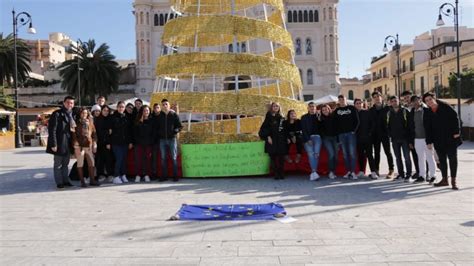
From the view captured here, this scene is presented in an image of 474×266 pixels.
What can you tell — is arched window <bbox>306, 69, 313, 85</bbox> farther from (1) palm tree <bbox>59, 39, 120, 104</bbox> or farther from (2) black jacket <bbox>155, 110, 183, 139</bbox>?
(2) black jacket <bbox>155, 110, 183, 139</bbox>

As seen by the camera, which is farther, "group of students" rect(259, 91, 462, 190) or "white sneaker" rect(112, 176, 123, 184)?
"white sneaker" rect(112, 176, 123, 184)

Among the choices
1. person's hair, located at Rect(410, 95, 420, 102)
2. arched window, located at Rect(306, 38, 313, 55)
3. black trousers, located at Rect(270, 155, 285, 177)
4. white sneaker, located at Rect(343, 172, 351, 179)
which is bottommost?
white sneaker, located at Rect(343, 172, 351, 179)

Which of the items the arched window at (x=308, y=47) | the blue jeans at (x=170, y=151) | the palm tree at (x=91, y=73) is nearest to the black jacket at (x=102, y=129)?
the blue jeans at (x=170, y=151)

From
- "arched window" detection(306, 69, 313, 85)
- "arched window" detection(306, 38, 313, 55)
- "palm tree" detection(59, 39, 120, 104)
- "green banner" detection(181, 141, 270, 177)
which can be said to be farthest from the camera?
"arched window" detection(306, 69, 313, 85)

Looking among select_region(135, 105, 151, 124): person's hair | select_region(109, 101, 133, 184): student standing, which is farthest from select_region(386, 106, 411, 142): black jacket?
select_region(109, 101, 133, 184): student standing

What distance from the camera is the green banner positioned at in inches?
406

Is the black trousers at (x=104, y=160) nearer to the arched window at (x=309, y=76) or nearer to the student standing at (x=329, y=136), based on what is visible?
the student standing at (x=329, y=136)

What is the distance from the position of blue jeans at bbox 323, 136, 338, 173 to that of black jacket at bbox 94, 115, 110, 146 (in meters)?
4.94

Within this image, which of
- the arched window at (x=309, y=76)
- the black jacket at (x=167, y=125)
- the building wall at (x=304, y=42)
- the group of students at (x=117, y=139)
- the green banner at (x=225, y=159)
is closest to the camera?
the group of students at (x=117, y=139)

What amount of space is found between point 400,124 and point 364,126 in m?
0.76

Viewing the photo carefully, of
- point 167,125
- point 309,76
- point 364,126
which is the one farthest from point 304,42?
point 167,125

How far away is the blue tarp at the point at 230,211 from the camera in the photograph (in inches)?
240

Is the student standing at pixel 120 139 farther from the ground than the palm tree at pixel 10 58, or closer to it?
closer to it

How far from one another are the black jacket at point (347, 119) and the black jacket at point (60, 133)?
584cm
